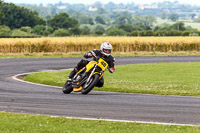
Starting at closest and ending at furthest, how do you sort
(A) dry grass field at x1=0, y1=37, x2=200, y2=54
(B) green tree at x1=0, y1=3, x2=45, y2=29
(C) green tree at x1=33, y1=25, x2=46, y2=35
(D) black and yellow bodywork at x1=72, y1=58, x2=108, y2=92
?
1. (D) black and yellow bodywork at x1=72, y1=58, x2=108, y2=92
2. (A) dry grass field at x1=0, y1=37, x2=200, y2=54
3. (C) green tree at x1=33, y1=25, x2=46, y2=35
4. (B) green tree at x1=0, y1=3, x2=45, y2=29

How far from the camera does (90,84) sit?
16.5 m

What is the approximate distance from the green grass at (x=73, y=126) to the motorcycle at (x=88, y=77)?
500 cm

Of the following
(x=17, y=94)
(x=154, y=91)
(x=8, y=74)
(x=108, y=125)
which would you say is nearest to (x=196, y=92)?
(x=154, y=91)

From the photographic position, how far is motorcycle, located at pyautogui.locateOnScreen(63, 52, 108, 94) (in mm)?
16422

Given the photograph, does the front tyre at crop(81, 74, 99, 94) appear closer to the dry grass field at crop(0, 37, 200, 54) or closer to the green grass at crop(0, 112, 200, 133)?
the green grass at crop(0, 112, 200, 133)

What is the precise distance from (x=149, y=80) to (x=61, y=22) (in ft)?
440

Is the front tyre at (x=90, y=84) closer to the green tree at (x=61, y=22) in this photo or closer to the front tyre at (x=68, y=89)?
the front tyre at (x=68, y=89)

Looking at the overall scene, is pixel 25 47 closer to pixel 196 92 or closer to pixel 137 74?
pixel 137 74

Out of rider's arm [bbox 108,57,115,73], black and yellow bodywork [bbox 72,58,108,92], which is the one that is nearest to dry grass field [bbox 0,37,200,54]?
black and yellow bodywork [bbox 72,58,108,92]

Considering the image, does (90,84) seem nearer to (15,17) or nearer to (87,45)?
(87,45)

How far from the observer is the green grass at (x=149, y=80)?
18578 millimetres

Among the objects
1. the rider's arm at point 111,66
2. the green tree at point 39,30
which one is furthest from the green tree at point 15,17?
the rider's arm at point 111,66

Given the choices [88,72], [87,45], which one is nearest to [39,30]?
[87,45]

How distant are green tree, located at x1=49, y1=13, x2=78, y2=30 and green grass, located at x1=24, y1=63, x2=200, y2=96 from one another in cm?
12410
